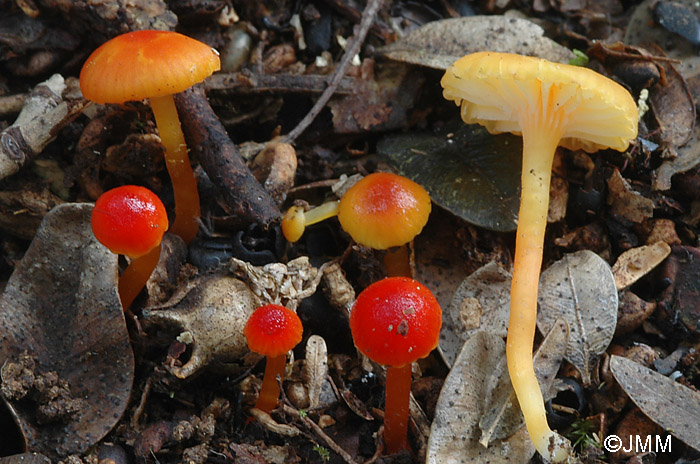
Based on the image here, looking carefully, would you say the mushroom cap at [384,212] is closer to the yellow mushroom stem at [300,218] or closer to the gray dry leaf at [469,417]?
the yellow mushroom stem at [300,218]

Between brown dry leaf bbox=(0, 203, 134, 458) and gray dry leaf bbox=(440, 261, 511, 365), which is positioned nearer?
brown dry leaf bbox=(0, 203, 134, 458)

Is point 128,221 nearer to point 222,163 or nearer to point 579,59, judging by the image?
point 222,163

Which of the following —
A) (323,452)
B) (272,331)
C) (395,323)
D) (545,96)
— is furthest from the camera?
(545,96)

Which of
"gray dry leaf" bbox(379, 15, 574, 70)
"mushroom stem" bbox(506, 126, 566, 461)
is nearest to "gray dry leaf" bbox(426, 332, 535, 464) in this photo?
"mushroom stem" bbox(506, 126, 566, 461)

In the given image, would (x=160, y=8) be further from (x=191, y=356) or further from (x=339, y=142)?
(x=191, y=356)

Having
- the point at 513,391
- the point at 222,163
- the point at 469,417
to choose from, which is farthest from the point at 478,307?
the point at 222,163

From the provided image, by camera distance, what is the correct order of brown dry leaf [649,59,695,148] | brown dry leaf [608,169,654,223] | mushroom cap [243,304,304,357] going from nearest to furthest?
1. mushroom cap [243,304,304,357]
2. brown dry leaf [608,169,654,223]
3. brown dry leaf [649,59,695,148]

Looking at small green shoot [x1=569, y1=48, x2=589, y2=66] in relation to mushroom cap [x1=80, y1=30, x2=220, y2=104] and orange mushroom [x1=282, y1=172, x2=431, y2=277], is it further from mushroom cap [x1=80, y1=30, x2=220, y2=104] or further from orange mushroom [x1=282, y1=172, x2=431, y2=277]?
mushroom cap [x1=80, y1=30, x2=220, y2=104]

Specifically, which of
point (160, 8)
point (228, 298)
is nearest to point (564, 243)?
point (228, 298)
